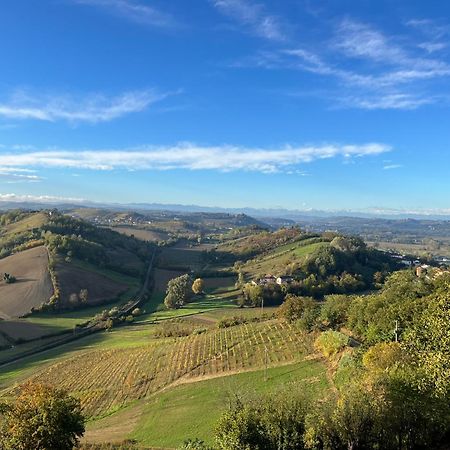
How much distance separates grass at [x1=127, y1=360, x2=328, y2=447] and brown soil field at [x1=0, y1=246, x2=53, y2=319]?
2948 inches

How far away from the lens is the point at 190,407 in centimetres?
4559

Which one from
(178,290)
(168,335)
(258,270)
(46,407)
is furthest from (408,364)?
(258,270)

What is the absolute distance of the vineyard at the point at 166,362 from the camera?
2162 inches

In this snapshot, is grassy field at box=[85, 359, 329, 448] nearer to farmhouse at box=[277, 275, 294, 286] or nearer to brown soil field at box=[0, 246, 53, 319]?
brown soil field at box=[0, 246, 53, 319]

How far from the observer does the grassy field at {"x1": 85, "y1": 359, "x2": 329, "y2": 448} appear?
1549 inches

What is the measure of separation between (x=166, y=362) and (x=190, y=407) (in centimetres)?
1846

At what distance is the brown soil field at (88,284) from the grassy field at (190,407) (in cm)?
7847

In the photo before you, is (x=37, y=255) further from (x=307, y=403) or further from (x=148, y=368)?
(x=307, y=403)

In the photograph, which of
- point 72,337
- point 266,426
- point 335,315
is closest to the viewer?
point 266,426

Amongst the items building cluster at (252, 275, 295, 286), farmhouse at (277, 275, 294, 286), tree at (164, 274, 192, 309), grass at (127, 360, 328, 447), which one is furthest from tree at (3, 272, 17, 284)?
grass at (127, 360, 328, 447)

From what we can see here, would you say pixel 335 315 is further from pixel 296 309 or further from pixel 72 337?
pixel 72 337

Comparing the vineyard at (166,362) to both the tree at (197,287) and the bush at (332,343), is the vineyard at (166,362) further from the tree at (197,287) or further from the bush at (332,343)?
the tree at (197,287)

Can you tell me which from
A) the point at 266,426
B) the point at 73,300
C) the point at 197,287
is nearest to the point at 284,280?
the point at 197,287

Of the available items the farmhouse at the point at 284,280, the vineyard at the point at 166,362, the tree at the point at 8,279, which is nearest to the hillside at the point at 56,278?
the tree at the point at 8,279
